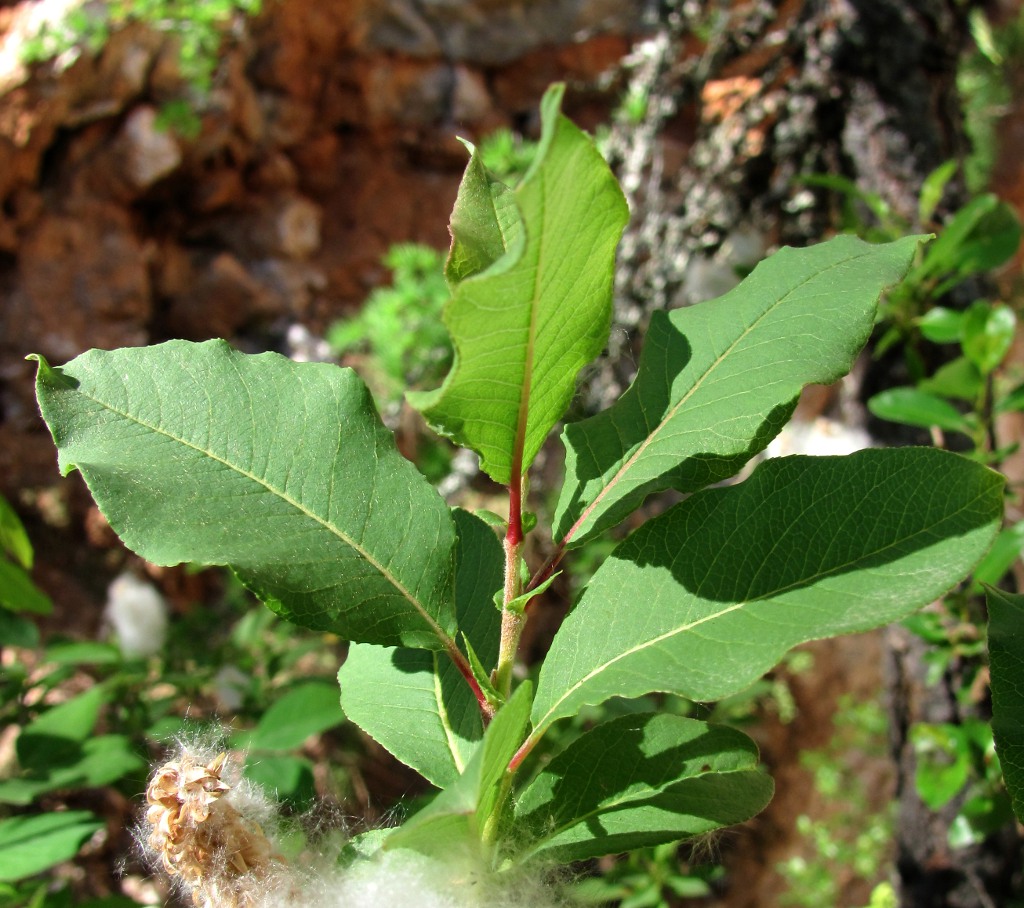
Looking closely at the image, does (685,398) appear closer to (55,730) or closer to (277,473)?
(277,473)

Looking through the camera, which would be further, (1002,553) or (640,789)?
(1002,553)

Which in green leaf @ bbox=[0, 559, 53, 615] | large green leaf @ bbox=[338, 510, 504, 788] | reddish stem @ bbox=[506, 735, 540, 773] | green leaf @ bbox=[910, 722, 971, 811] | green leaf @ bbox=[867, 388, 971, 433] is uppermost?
reddish stem @ bbox=[506, 735, 540, 773]

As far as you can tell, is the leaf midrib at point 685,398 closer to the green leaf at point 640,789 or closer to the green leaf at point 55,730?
the green leaf at point 640,789

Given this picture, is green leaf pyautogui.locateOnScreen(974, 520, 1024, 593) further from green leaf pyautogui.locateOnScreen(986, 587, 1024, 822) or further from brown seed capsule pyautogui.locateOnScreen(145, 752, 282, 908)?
brown seed capsule pyautogui.locateOnScreen(145, 752, 282, 908)

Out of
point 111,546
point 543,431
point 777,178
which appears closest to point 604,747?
point 543,431

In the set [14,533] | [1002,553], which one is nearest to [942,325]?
[1002,553]

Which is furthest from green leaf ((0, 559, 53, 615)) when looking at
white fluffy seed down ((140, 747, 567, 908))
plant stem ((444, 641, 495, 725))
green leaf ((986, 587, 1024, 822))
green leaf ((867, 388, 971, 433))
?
green leaf ((867, 388, 971, 433))

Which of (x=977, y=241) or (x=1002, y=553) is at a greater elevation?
(x=977, y=241)
